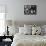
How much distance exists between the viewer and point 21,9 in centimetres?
481

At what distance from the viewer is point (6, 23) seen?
15.5ft

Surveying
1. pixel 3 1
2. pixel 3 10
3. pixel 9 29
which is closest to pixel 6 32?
pixel 9 29

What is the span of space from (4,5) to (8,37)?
1318 mm

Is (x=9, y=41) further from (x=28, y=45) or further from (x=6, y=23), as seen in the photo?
(x=28, y=45)

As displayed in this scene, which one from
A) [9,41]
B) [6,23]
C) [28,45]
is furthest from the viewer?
[6,23]

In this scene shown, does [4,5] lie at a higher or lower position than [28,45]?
higher

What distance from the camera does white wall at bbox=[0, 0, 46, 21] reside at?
188 inches

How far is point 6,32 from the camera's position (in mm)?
4758

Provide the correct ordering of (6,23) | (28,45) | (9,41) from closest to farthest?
(28,45) < (9,41) < (6,23)

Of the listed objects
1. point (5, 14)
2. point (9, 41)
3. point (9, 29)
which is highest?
point (5, 14)

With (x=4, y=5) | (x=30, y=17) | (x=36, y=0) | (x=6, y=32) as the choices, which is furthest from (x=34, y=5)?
(x=6, y=32)

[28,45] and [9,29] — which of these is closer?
[28,45]

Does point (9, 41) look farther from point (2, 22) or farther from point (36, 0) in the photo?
point (36, 0)

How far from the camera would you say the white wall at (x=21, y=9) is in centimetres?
479
